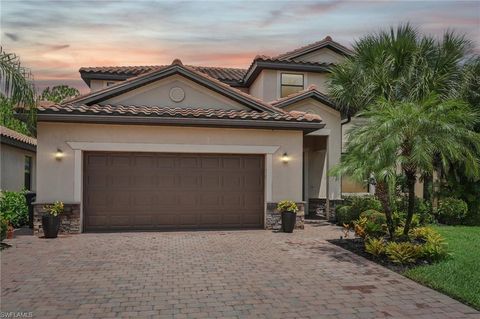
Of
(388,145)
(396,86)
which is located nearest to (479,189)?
(396,86)

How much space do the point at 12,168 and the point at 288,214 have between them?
1317 cm

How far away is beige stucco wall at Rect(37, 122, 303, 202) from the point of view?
484 inches

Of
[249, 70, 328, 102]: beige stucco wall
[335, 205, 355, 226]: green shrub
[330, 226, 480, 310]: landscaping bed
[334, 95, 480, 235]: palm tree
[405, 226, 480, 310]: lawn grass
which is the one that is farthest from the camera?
[249, 70, 328, 102]: beige stucco wall

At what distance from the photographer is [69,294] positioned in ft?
20.9

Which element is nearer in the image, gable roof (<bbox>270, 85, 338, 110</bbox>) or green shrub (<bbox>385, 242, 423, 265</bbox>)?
green shrub (<bbox>385, 242, 423, 265</bbox>)

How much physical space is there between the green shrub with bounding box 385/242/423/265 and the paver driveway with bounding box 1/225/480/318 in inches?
25.5

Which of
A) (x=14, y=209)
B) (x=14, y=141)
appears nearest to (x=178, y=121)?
(x=14, y=209)

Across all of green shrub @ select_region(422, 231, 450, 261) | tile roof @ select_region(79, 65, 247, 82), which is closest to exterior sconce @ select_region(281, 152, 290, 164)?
green shrub @ select_region(422, 231, 450, 261)

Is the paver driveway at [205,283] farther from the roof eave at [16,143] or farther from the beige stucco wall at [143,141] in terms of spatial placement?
the roof eave at [16,143]

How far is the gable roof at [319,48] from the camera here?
1964 cm

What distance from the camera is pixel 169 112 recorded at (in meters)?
12.6

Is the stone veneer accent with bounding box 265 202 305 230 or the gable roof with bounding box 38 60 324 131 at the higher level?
the gable roof with bounding box 38 60 324 131

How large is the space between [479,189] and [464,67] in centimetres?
508

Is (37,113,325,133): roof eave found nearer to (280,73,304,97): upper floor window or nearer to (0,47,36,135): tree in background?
(0,47,36,135): tree in background
